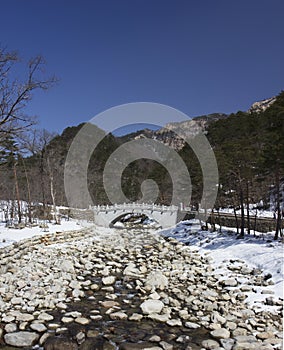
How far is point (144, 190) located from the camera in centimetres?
4694

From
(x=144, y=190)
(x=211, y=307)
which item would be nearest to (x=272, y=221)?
(x=211, y=307)

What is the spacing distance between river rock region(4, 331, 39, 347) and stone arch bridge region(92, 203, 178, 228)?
2437cm

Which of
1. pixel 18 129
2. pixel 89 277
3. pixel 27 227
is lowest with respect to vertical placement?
pixel 89 277

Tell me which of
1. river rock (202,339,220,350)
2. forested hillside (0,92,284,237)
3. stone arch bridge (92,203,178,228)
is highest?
forested hillside (0,92,284,237)

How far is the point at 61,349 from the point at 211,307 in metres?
4.57

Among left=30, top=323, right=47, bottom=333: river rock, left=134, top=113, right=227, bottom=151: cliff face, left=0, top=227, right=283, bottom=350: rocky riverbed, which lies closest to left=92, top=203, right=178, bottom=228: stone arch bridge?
left=0, top=227, right=283, bottom=350: rocky riverbed

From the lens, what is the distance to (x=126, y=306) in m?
8.95

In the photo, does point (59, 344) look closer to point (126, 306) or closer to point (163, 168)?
point (126, 306)

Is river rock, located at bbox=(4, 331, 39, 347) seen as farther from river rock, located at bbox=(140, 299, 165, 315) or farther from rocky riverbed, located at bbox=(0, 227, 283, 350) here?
river rock, located at bbox=(140, 299, 165, 315)

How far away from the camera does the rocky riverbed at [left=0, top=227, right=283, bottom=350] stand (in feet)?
22.1

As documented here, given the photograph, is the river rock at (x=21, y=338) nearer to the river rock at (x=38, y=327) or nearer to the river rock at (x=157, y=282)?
the river rock at (x=38, y=327)

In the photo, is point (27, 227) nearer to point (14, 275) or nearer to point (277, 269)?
point (14, 275)

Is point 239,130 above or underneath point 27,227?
above

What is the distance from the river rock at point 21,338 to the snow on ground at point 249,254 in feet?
21.3
